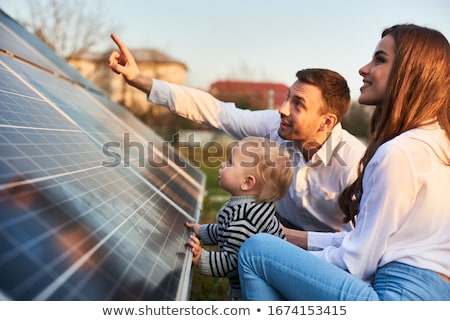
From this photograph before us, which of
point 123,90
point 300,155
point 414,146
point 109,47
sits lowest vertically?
point 123,90

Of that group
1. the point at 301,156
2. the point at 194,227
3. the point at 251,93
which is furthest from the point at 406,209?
the point at 251,93

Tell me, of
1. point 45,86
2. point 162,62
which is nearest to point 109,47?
point 162,62

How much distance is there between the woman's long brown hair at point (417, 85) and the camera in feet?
7.66

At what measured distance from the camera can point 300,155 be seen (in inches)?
148

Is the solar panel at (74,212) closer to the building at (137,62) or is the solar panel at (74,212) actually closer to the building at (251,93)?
the building at (137,62)

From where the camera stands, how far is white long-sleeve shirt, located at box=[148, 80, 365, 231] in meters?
3.60

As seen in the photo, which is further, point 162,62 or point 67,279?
point 162,62

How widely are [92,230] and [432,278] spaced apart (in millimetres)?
1351

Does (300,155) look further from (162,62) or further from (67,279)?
(162,62)

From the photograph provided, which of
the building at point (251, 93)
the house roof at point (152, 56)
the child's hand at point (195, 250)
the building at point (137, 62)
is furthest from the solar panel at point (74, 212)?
the house roof at point (152, 56)

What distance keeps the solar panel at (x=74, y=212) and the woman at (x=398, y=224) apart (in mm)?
416

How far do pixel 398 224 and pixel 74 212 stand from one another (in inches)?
A: 50.4

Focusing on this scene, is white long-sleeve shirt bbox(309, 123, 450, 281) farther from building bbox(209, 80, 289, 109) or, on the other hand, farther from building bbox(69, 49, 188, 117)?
building bbox(209, 80, 289, 109)

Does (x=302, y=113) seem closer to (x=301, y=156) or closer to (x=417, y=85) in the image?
(x=301, y=156)
